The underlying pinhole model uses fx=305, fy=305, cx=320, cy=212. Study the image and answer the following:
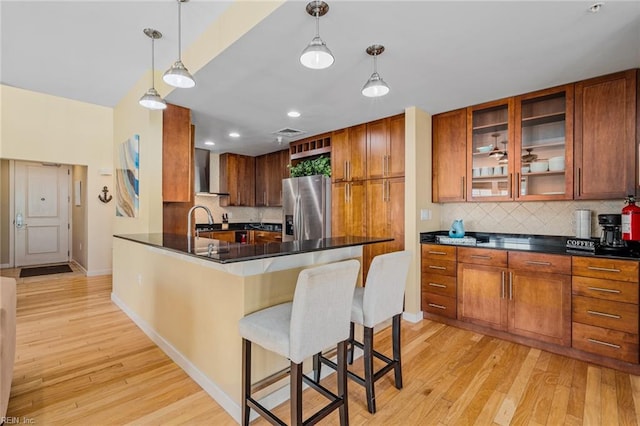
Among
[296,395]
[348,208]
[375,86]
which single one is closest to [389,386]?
[296,395]

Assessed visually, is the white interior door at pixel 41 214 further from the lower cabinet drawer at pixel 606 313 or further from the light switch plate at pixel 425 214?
the lower cabinet drawer at pixel 606 313

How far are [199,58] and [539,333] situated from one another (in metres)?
3.75

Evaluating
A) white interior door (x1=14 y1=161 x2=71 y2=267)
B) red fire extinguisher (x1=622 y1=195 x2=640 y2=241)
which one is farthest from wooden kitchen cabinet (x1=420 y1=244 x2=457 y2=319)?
white interior door (x1=14 y1=161 x2=71 y2=267)

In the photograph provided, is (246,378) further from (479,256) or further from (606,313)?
(606,313)

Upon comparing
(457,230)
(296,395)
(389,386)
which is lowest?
(389,386)

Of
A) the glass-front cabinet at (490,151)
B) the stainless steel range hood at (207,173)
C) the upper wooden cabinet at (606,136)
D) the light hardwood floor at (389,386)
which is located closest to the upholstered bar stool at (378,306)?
the light hardwood floor at (389,386)

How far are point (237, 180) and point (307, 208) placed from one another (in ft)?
7.20

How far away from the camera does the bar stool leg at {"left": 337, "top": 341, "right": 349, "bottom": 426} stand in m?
1.65

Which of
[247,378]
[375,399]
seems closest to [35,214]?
[247,378]

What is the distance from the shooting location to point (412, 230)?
344cm

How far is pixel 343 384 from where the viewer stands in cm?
168

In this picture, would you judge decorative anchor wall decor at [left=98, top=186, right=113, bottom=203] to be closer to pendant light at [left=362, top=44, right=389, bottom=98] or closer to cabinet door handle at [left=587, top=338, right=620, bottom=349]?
pendant light at [left=362, top=44, right=389, bottom=98]

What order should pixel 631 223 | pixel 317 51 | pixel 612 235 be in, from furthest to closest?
1. pixel 612 235
2. pixel 631 223
3. pixel 317 51

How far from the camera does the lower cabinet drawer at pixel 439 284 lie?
3278 millimetres
